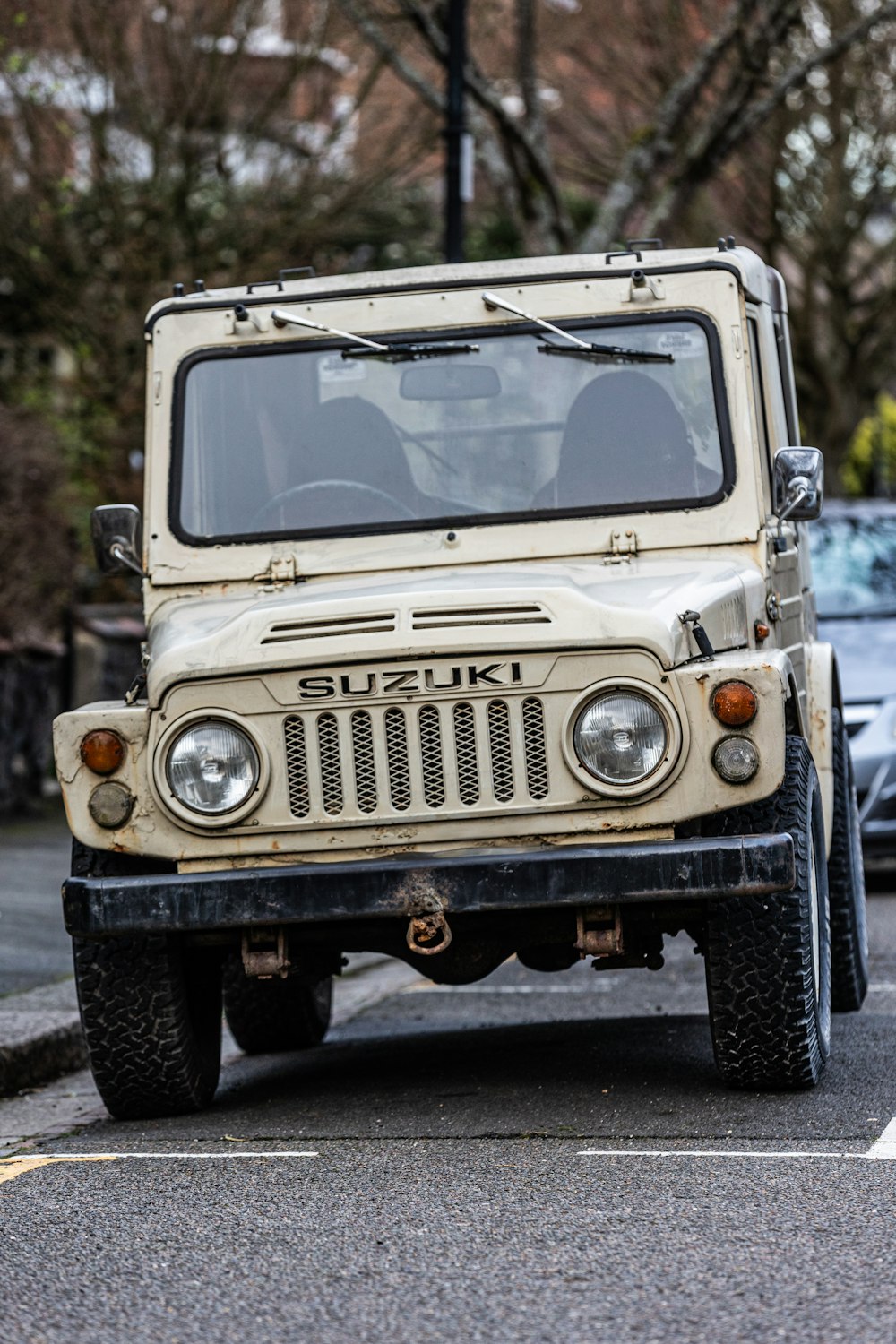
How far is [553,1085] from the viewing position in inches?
273

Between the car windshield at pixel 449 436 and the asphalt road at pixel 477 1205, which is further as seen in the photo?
the car windshield at pixel 449 436

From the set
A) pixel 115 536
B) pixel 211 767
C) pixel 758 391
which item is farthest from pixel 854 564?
pixel 211 767

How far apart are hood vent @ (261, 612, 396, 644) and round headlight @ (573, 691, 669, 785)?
615mm

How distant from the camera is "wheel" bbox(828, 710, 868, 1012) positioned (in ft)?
26.2

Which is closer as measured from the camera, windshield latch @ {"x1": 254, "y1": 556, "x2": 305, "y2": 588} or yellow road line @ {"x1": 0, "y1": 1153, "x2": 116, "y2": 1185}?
yellow road line @ {"x1": 0, "y1": 1153, "x2": 116, "y2": 1185}

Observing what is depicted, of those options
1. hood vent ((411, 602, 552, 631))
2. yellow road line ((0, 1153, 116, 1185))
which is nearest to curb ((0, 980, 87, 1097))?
yellow road line ((0, 1153, 116, 1185))

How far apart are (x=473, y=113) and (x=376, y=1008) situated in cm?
1102

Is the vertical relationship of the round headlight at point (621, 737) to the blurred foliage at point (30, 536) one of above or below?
below

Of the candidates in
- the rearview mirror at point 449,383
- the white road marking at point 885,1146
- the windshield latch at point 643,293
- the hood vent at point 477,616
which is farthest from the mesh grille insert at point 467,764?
the windshield latch at point 643,293

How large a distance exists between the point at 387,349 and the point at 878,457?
31.5 meters

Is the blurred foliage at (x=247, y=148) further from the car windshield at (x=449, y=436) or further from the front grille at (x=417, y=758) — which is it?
the front grille at (x=417, y=758)

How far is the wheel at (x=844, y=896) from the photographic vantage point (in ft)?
26.2

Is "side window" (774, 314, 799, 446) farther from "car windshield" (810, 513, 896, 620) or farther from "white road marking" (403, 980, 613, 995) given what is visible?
"car windshield" (810, 513, 896, 620)

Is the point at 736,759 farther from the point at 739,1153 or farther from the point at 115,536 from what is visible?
the point at 115,536
